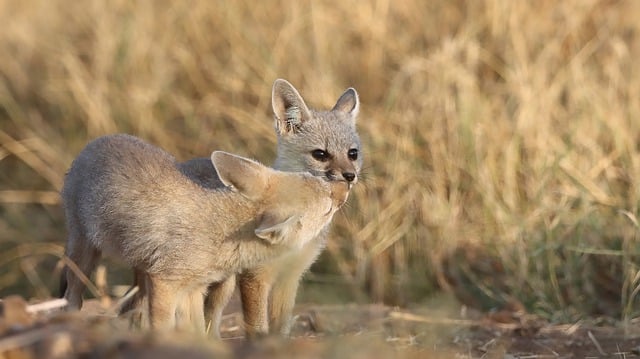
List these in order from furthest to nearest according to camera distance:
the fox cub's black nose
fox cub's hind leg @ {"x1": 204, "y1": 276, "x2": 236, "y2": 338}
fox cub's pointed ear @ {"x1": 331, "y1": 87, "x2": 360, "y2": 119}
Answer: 1. fox cub's pointed ear @ {"x1": 331, "y1": 87, "x2": 360, "y2": 119}
2. the fox cub's black nose
3. fox cub's hind leg @ {"x1": 204, "y1": 276, "x2": 236, "y2": 338}

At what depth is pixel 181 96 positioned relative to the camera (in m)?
9.67

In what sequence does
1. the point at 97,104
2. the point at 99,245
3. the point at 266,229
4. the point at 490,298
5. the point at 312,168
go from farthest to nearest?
the point at 97,104, the point at 490,298, the point at 312,168, the point at 99,245, the point at 266,229

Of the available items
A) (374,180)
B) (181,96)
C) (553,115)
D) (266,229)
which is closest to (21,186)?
(181,96)

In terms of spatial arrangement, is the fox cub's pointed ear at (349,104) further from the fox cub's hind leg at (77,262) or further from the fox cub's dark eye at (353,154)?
the fox cub's hind leg at (77,262)

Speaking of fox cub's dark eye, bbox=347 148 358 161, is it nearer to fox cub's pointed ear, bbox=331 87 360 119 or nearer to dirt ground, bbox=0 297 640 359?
Answer: fox cub's pointed ear, bbox=331 87 360 119

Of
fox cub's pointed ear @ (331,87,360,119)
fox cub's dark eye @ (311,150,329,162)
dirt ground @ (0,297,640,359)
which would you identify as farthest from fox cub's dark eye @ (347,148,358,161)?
dirt ground @ (0,297,640,359)

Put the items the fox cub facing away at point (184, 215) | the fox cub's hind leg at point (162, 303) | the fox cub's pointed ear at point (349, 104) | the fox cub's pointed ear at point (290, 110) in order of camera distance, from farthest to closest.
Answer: the fox cub's pointed ear at point (349, 104) → the fox cub's pointed ear at point (290, 110) → the fox cub's hind leg at point (162, 303) → the fox cub facing away at point (184, 215)

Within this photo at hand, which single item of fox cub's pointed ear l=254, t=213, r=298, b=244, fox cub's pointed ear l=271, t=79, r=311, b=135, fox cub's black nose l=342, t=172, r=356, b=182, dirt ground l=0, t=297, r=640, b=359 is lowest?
dirt ground l=0, t=297, r=640, b=359

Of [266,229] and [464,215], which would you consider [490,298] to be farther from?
[266,229]

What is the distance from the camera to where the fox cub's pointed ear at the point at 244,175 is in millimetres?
5075

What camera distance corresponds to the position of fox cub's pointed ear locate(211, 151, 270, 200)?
5075 mm

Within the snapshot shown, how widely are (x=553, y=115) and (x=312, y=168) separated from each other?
277 cm

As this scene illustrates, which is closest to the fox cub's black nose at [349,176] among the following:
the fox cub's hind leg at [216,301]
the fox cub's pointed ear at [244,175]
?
the fox cub's hind leg at [216,301]

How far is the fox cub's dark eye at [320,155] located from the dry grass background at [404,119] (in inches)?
60.2
